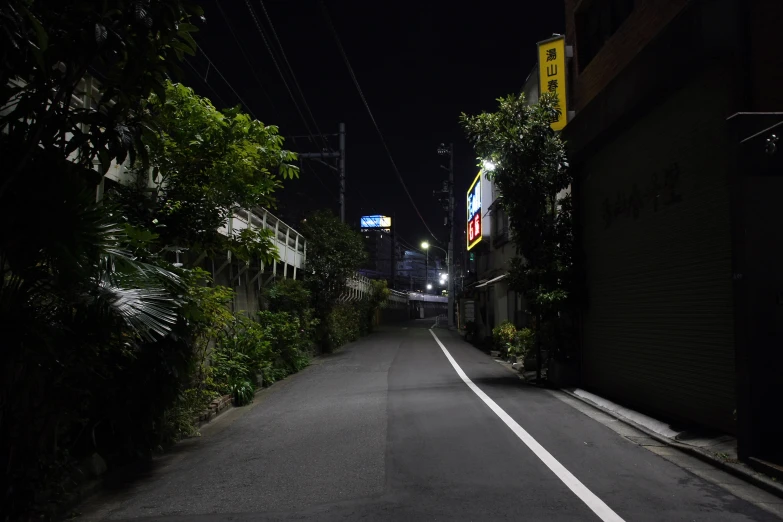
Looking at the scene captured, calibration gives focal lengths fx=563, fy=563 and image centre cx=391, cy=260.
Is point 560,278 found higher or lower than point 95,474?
higher

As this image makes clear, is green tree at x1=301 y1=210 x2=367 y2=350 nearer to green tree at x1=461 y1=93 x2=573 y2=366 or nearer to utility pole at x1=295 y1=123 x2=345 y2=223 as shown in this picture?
utility pole at x1=295 y1=123 x2=345 y2=223

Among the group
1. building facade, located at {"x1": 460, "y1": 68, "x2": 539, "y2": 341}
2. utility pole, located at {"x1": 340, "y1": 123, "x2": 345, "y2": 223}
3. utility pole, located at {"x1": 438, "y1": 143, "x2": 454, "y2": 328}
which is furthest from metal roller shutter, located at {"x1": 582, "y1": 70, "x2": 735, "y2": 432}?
utility pole, located at {"x1": 438, "y1": 143, "x2": 454, "y2": 328}

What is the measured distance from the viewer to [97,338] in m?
5.12

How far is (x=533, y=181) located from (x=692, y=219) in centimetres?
599

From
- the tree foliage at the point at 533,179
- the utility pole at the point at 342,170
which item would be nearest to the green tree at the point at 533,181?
the tree foliage at the point at 533,179

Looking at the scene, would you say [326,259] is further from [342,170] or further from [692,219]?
[692,219]

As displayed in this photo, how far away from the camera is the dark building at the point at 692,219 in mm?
6219

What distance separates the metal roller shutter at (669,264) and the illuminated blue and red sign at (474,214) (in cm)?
1977

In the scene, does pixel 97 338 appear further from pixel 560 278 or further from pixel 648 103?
pixel 560 278

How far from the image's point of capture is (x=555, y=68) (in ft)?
53.8

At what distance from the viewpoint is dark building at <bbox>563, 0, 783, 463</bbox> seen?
6219 mm

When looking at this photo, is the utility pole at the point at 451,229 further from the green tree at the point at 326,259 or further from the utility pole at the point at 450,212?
the green tree at the point at 326,259

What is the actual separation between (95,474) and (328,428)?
350 centimetres

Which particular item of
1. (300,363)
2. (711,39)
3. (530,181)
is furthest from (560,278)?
(300,363)
